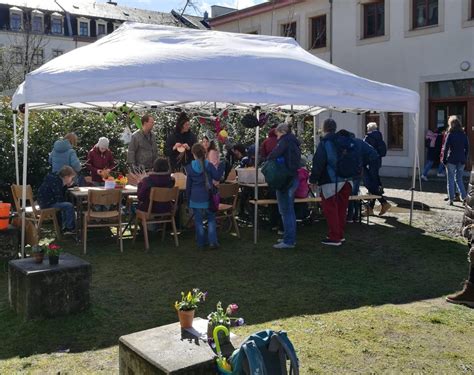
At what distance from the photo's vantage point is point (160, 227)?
27.9 ft

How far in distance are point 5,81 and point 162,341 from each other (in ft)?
84.6

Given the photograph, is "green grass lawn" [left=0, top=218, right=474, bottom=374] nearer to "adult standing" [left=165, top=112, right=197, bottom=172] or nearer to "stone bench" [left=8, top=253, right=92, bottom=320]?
"stone bench" [left=8, top=253, right=92, bottom=320]

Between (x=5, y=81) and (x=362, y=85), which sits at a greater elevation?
(x=5, y=81)

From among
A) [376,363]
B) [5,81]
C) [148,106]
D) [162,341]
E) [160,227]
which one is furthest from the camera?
[5,81]

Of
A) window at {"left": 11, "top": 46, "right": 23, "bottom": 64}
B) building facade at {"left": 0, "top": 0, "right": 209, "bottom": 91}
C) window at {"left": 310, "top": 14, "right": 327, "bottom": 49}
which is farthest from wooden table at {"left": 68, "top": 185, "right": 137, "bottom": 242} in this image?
building facade at {"left": 0, "top": 0, "right": 209, "bottom": 91}

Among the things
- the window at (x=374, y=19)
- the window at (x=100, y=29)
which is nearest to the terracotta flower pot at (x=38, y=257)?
the window at (x=374, y=19)

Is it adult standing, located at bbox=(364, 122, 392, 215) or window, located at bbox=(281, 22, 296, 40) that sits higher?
window, located at bbox=(281, 22, 296, 40)

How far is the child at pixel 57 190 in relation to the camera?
765 cm

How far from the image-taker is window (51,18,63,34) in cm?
4880

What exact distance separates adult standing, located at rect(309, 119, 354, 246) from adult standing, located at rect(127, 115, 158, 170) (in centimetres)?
292

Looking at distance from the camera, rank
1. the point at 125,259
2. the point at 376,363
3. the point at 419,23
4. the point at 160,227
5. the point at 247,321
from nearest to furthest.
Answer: the point at 376,363 < the point at 247,321 < the point at 125,259 < the point at 160,227 < the point at 419,23

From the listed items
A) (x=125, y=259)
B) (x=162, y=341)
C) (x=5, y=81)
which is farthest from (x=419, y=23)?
(x=5, y=81)

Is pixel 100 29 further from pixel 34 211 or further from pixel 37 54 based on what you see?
pixel 34 211

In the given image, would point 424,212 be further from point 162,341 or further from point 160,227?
point 162,341
